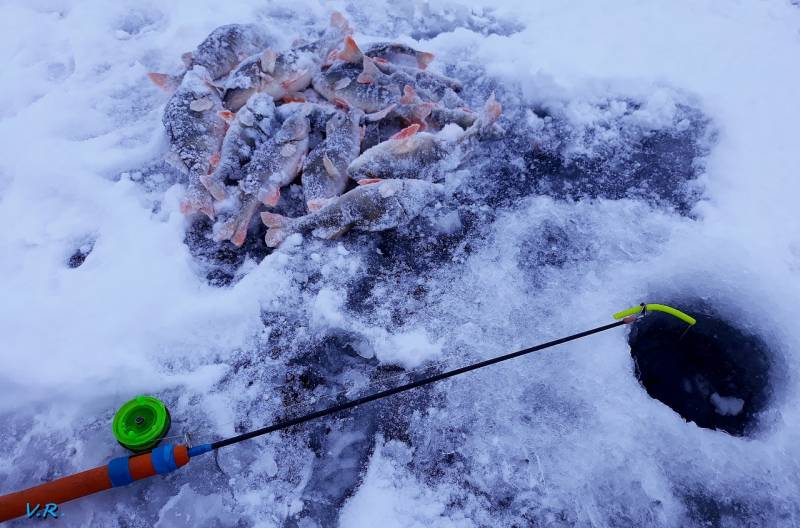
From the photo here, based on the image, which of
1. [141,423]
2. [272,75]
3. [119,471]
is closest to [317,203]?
[272,75]

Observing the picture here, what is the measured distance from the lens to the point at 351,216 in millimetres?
3299

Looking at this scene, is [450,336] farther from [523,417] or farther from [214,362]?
[214,362]

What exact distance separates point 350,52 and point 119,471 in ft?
11.2

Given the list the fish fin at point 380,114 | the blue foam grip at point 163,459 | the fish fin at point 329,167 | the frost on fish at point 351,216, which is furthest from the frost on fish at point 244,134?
the blue foam grip at point 163,459

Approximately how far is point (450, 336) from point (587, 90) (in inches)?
102

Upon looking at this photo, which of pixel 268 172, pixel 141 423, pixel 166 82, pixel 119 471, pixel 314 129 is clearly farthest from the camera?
pixel 166 82

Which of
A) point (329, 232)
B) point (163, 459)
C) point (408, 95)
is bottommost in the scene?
point (163, 459)

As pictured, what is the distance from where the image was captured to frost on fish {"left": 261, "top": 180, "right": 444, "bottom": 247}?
3.29 m

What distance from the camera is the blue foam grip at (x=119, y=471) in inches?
88.4

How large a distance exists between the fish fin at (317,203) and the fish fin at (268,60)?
55.8 inches

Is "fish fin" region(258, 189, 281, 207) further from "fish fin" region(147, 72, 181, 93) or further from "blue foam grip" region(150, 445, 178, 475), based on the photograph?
"blue foam grip" region(150, 445, 178, 475)

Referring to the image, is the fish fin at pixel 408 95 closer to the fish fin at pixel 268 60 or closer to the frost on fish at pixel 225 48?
the fish fin at pixel 268 60

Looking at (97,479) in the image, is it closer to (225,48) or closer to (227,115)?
(227,115)

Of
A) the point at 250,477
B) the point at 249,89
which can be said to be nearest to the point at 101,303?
the point at 250,477
